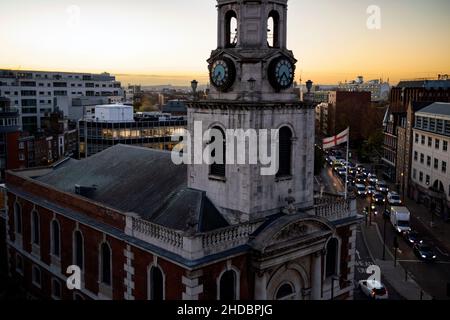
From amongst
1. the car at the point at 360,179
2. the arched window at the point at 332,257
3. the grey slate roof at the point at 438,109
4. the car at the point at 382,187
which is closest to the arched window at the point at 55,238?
the arched window at the point at 332,257

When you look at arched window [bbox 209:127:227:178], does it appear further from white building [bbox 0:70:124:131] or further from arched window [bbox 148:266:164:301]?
white building [bbox 0:70:124:131]

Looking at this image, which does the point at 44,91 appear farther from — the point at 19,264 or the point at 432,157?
the point at 432,157

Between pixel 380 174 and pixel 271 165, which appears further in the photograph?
pixel 380 174

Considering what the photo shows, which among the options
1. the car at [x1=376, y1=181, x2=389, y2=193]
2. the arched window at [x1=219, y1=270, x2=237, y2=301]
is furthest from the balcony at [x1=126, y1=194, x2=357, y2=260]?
the car at [x1=376, y1=181, x2=389, y2=193]

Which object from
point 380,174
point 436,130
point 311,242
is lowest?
point 380,174

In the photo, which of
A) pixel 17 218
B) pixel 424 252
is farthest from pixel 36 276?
pixel 424 252
